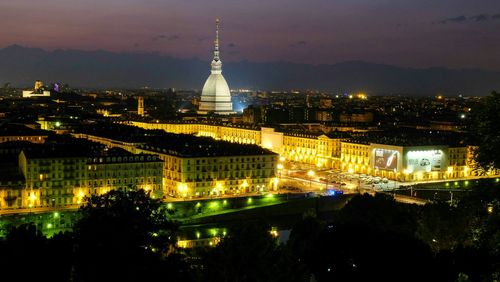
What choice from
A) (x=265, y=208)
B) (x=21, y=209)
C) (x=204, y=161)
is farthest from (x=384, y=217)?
(x=21, y=209)

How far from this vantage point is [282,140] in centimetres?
7950

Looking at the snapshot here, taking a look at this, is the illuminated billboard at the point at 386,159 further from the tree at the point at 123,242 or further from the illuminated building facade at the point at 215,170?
the tree at the point at 123,242

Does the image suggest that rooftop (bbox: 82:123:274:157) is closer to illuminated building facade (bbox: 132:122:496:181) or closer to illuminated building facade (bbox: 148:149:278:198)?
illuminated building facade (bbox: 148:149:278:198)

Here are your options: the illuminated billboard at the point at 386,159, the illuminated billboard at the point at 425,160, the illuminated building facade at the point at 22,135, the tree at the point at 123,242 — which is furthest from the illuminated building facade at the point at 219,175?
the tree at the point at 123,242

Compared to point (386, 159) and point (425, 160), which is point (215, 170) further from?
point (425, 160)

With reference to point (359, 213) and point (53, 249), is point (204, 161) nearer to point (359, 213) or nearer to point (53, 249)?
point (359, 213)

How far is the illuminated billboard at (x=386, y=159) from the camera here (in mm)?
62438

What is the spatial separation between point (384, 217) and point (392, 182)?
24.0 metres

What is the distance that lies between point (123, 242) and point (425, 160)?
155ft

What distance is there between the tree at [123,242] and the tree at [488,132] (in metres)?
8.25

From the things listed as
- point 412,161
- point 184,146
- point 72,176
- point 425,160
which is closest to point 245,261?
point 72,176

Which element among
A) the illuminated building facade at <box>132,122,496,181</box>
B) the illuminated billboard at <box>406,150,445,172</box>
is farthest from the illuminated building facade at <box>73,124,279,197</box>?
the illuminated billboard at <box>406,150,445,172</box>

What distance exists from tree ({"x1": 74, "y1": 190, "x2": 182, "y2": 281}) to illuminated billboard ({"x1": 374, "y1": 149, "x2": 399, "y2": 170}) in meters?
42.9

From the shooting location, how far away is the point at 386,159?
63.3m
